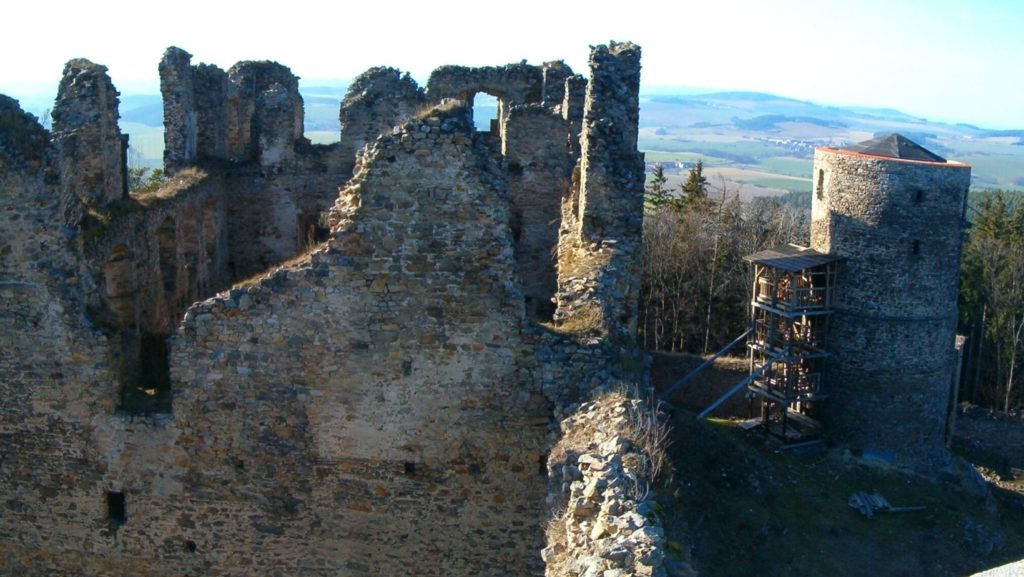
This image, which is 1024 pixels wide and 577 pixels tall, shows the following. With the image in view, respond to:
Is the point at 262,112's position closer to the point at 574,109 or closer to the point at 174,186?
the point at 174,186

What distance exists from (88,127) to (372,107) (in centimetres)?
643

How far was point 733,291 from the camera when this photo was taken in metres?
31.9

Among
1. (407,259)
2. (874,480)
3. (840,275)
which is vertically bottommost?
(874,480)

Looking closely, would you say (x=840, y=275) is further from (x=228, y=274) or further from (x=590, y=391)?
(x=590, y=391)

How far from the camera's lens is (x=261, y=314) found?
9.38 metres

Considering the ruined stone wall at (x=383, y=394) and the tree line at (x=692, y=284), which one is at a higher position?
the ruined stone wall at (x=383, y=394)

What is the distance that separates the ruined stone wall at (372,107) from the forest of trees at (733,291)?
12.7m

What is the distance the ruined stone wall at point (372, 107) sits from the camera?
18547mm

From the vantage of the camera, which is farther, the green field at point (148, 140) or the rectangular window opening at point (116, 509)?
the green field at point (148, 140)

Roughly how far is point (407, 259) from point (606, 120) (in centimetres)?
407

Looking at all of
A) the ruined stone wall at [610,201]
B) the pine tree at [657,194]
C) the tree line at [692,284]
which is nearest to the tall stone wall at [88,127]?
the ruined stone wall at [610,201]

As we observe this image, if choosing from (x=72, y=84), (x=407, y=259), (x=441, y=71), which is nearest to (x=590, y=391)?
(x=407, y=259)

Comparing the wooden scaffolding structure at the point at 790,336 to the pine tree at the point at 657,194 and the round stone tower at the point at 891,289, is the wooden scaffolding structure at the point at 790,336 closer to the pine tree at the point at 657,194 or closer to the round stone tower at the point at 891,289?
the round stone tower at the point at 891,289

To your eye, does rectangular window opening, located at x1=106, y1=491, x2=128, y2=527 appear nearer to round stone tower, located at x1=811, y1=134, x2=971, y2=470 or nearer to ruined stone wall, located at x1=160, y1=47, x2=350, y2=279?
ruined stone wall, located at x1=160, y1=47, x2=350, y2=279
